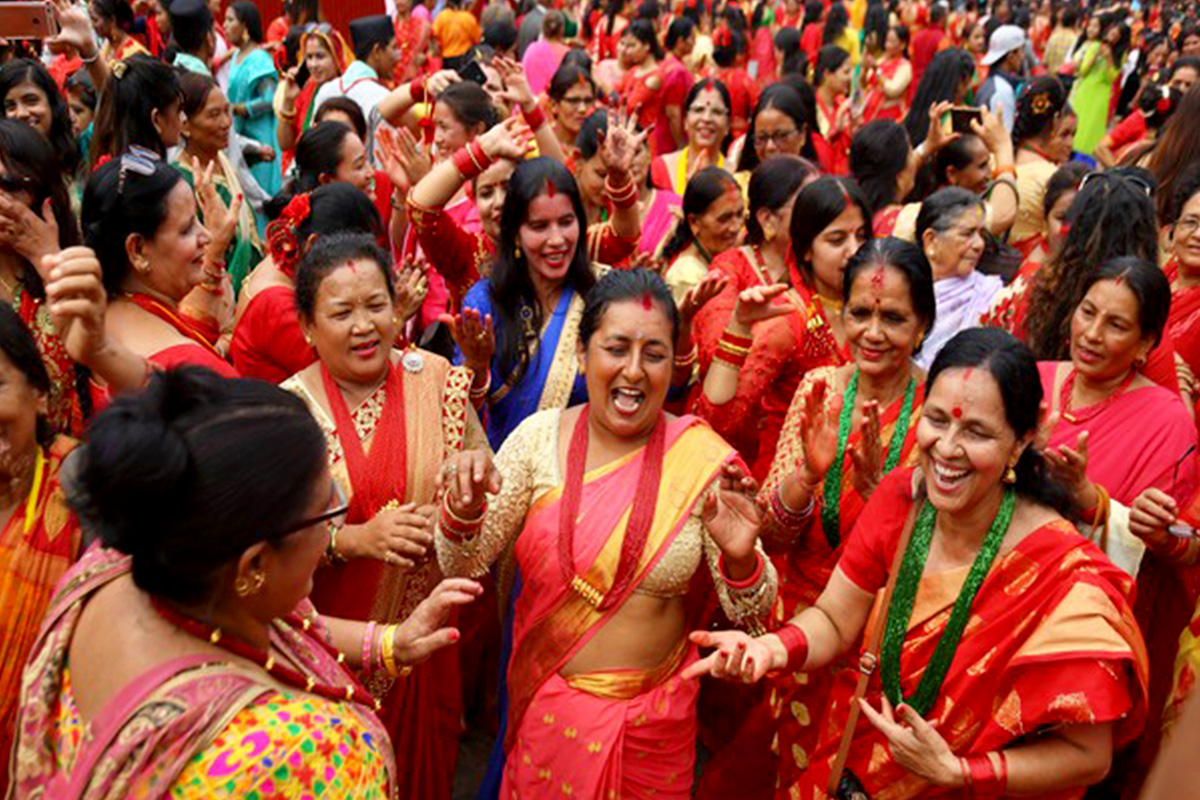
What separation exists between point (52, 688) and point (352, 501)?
1.12 meters

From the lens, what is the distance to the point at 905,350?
3.01 m

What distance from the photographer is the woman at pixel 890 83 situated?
27.9ft

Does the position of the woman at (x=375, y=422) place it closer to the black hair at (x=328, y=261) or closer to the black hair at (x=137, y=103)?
the black hair at (x=328, y=261)

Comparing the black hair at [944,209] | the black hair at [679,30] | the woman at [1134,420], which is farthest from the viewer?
the black hair at [679,30]

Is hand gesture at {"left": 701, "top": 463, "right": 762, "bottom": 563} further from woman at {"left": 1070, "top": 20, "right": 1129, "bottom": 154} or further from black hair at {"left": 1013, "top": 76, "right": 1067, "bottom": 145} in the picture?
woman at {"left": 1070, "top": 20, "right": 1129, "bottom": 154}

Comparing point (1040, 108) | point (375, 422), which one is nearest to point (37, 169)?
point (375, 422)

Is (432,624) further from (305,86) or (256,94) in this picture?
(256,94)

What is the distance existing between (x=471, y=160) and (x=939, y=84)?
14.1 ft

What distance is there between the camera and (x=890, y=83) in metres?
8.52

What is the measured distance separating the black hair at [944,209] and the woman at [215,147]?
2.74m

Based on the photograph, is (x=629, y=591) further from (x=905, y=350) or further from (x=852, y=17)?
(x=852, y=17)

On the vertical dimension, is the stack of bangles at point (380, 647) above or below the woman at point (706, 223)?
below

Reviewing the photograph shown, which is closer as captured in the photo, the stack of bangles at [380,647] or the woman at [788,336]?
the stack of bangles at [380,647]

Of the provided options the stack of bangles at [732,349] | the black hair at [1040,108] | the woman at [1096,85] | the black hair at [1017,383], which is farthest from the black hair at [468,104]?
the woman at [1096,85]
